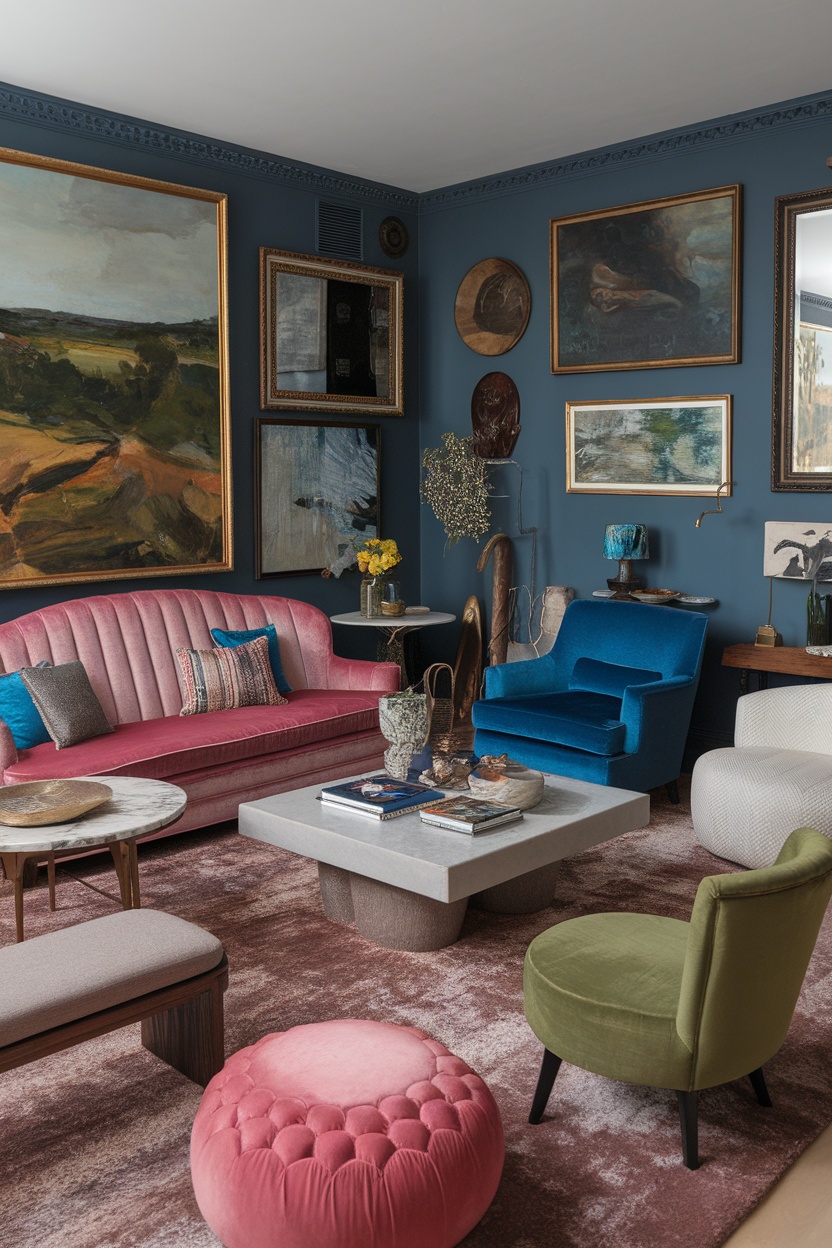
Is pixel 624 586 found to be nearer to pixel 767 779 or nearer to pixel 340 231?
pixel 767 779

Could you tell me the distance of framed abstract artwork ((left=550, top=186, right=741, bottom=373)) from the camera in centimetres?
570

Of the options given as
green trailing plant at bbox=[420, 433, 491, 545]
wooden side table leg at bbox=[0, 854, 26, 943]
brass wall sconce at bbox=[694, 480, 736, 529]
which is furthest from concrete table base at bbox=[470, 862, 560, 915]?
green trailing plant at bbox=[420, 433, 491, 545]

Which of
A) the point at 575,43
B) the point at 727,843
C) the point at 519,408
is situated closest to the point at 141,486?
the point at 519,408

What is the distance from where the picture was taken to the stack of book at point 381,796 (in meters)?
3.54

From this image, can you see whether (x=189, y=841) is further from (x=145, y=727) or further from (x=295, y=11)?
(x=295, y=11)

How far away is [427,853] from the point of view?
319cm

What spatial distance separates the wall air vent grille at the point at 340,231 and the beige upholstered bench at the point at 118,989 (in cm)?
488

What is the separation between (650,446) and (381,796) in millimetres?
3273

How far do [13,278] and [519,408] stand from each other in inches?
119

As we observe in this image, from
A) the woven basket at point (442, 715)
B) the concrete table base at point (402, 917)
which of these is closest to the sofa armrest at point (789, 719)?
the woven basket at point (442, 715)

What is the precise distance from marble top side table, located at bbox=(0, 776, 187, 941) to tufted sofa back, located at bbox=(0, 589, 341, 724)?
4.26ft

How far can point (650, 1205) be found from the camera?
229 centimetres

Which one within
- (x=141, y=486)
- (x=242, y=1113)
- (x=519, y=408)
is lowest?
(x=242, y=1113)

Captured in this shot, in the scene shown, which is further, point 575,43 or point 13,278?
point 13,278
